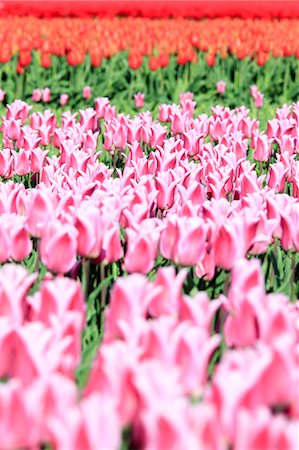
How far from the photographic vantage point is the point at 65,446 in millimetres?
1601

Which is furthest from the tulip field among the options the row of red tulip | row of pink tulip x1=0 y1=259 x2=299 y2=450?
the row of red tulip

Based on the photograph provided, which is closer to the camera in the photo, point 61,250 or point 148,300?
point 148,300

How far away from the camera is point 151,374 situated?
177cm

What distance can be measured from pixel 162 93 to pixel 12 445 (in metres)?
9.88

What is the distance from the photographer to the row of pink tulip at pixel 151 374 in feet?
→ 5.40

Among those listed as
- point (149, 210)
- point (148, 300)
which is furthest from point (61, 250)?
point (149, 210)

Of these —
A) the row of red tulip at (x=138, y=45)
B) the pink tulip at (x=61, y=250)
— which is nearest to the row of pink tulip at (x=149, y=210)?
the pink tulip at (x=61, y=250)

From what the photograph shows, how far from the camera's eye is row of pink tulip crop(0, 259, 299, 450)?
165cm

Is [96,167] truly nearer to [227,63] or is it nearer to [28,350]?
[28,350]

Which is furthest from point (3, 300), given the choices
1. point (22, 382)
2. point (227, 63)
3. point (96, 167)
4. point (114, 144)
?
point (227, 63)

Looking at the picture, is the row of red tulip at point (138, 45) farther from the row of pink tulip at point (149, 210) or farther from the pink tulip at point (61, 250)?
the pink tulip at point (61, 250)

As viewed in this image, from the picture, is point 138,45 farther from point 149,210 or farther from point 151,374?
point 151,374

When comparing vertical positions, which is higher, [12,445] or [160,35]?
[160,35]

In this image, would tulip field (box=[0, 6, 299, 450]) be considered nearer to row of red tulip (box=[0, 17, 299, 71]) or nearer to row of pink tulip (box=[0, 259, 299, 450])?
row of pink tulip (box=[0, 259, 299, 450])
